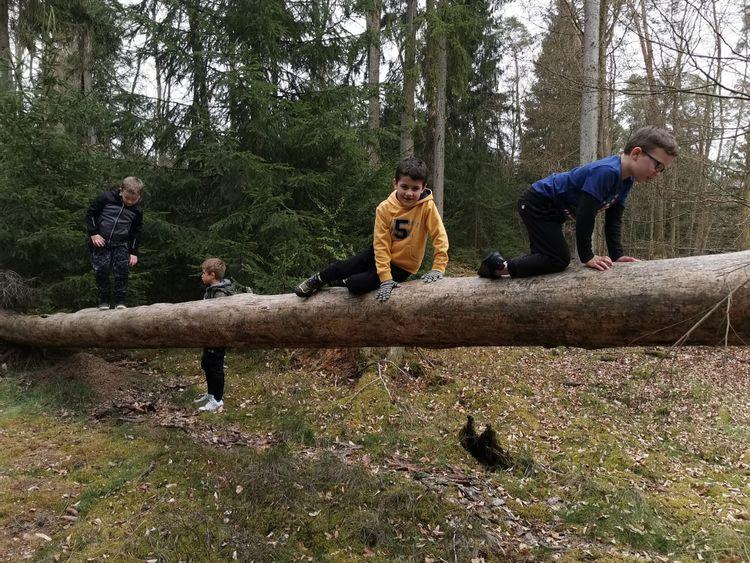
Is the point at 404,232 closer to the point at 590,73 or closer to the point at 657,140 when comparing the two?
the point at 657,140

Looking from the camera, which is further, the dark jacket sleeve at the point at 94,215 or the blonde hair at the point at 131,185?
the dark jacket sleeve at the point at 94,215

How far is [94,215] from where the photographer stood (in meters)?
6.62

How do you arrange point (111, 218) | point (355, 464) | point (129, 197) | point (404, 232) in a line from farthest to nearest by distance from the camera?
point (111, 218)
point (129, 197)
point (355, 464)
point (404, 232)

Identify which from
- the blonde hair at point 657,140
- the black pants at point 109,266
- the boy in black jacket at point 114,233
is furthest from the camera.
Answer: the black pants at point 109,266

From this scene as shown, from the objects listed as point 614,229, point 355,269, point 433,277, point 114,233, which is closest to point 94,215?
point 114,233

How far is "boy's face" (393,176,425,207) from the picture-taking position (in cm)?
373

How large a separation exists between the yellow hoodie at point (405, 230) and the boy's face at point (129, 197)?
4356 mm

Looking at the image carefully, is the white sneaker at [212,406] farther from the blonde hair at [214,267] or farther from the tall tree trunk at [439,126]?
the tall tree trunk at [439,126]

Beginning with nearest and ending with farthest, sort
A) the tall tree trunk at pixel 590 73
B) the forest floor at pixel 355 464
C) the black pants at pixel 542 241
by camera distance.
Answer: the black pants at pixel 542 241
the forest floor at pixel 355 464
the tall tree trunk at pixel 590 73

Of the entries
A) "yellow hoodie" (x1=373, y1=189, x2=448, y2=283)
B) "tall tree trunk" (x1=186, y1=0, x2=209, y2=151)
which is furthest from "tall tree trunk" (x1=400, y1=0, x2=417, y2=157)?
"yellow hoodie" (x1=373, y1=189, x2=448, y2=283)

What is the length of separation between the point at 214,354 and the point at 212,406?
0.86 meters

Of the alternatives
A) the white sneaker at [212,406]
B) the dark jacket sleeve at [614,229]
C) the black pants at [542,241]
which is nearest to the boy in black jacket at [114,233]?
the white sneaker at [212,406]

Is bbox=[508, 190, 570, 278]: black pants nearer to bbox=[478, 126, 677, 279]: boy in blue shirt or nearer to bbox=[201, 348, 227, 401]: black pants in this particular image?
bbox=[478, 126, 677, 279]: boy in blue shirt

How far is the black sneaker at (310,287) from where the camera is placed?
4281 mm
